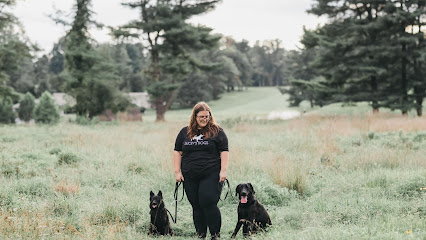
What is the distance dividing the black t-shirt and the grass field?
112cm

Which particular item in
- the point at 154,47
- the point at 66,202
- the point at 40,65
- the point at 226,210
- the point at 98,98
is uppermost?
the point at 40,65

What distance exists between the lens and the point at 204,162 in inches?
193

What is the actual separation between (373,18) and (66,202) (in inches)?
885

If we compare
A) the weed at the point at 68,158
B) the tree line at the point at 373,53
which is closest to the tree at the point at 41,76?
the tree line at the point at 373,53

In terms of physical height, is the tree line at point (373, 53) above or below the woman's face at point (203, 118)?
above

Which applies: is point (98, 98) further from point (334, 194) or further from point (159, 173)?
point (334, 194)

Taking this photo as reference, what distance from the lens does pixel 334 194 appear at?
7.08m

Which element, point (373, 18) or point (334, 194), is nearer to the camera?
point (334, 194)

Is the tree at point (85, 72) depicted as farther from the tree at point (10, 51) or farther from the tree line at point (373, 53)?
the tree line at point (373, 53)

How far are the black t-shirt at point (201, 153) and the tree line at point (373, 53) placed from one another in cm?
1908

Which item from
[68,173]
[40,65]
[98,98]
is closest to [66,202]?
[68,173]

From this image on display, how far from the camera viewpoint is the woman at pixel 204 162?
16.1ft

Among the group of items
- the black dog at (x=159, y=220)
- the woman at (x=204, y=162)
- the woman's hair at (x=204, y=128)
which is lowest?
the black dog at (x=159, y=220)

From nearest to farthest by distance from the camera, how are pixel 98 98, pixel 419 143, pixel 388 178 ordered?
pixel 388 178 → pixel 419 143 → pixel 98 98
